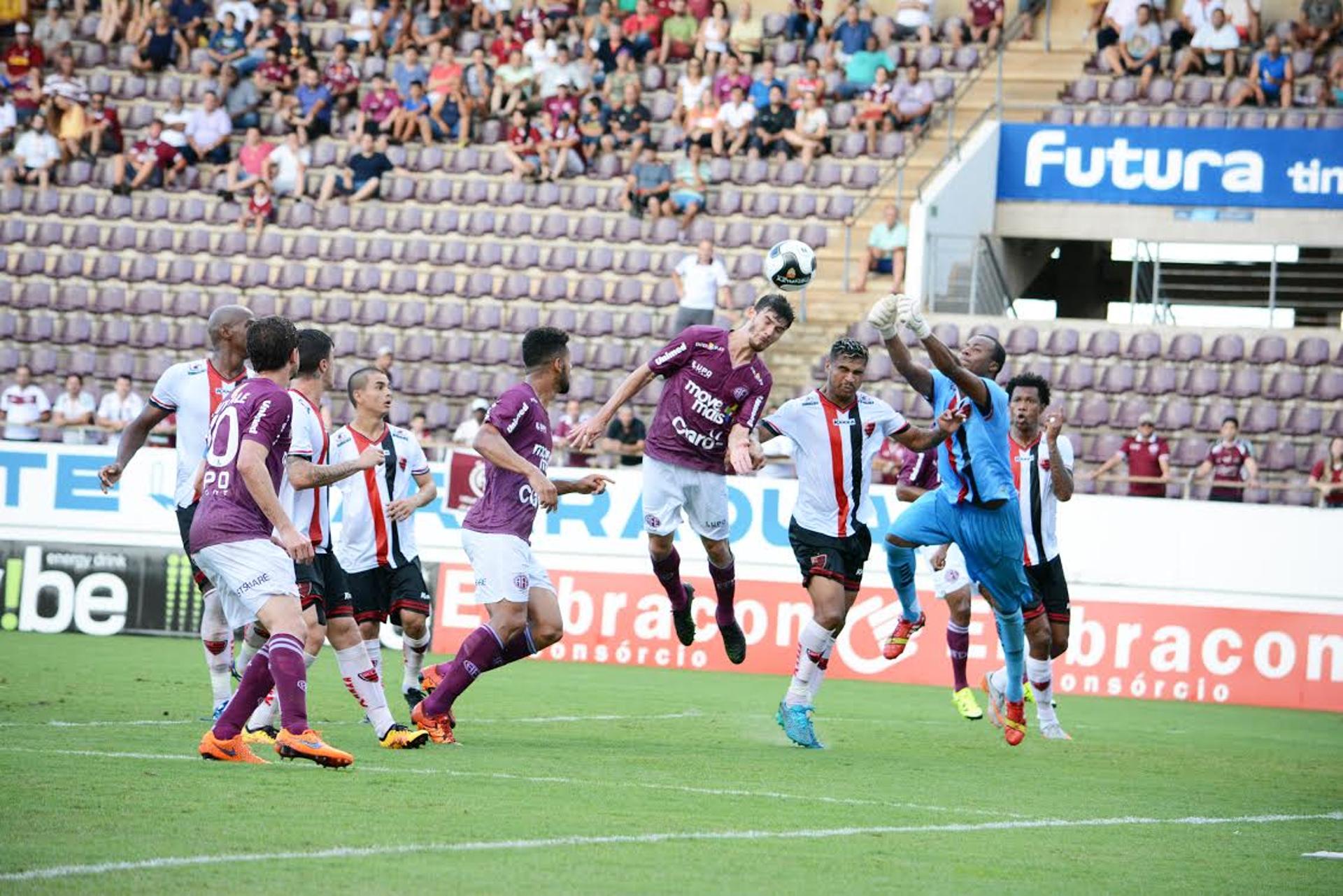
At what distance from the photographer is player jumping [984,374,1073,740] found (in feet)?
43.3

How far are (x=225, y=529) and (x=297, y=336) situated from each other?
110 centimetres

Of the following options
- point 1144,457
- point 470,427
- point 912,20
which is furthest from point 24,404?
point 912,20

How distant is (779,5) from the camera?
32.0 m

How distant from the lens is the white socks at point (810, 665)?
11852 millimetres

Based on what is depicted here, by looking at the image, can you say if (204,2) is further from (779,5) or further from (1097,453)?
(1097,453)

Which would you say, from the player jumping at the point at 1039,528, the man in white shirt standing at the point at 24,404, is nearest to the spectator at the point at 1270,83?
the player jumping at the point at 1039,528

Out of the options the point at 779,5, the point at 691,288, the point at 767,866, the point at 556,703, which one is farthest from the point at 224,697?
the point at 779,5

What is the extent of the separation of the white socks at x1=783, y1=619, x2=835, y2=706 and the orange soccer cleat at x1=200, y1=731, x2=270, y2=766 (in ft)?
12.4

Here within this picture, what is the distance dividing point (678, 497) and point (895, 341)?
226cm

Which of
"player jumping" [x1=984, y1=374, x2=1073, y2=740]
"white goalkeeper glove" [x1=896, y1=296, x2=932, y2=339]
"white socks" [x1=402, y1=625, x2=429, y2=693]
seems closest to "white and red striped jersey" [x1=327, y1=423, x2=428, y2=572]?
"white socks" [x1=402, y1=625, x2=429, y2=693]

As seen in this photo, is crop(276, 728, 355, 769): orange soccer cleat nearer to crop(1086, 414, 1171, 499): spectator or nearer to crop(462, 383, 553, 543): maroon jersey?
crop(462, 383, 553, 543): maroon jersey

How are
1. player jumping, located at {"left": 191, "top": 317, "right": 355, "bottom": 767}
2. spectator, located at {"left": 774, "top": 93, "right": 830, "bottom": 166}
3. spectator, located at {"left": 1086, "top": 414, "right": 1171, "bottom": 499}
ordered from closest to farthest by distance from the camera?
player jumping, located at {"left": 191, "top": 317, "right": 355, "bottom": 767} < spectator, located at {"left": 1086, "top": 414, "right": 1171, "bottom": 499} < spectator, located at {"left": 774, "top": 93, "right": 830, "bottom": 166}

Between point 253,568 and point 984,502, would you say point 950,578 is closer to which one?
point 984,502

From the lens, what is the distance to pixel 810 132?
2814cm
